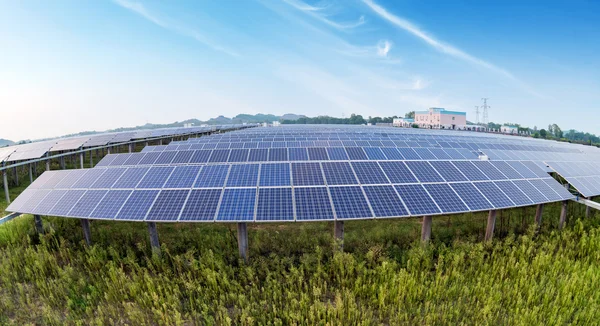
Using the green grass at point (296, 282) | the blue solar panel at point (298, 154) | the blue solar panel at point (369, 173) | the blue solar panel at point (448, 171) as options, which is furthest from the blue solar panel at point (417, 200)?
the blue solar panel at point (298, 154)

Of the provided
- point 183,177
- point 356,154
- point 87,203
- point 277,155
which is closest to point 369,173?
point 356,154

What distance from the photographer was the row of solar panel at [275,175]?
12.1 m

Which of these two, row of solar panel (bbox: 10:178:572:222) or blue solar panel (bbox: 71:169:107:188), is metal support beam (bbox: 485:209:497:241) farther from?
blue solar panel (bbox: 71:169:107:188)

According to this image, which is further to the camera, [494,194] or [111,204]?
[494,194]

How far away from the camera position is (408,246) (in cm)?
1235

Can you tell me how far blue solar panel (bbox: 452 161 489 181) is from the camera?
1387cm

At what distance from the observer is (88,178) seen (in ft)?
44.2

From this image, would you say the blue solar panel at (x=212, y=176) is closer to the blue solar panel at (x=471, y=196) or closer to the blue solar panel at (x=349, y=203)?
the blue solar panel at (x=349, y=203)

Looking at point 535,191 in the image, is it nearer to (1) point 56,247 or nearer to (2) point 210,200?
(2) point 210,200

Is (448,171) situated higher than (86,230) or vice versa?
(448,171)

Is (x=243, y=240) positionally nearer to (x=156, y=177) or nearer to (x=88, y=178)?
(x=156, y=177)

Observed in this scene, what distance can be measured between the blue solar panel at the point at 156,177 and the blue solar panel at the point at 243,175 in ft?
9.59

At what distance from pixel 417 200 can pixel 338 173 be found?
11.5 feet

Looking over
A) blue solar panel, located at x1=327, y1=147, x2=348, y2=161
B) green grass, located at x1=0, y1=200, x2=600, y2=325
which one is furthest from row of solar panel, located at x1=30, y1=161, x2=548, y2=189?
blue solar panel, located at x1=327, y1=147, x2=348, y2=161
